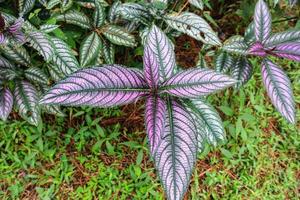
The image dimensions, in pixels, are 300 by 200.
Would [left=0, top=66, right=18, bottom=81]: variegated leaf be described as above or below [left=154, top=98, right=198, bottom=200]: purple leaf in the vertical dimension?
below

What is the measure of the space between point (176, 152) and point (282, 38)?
830mm

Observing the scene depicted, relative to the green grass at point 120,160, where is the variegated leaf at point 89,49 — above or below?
above

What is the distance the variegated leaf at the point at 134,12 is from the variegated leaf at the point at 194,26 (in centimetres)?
10

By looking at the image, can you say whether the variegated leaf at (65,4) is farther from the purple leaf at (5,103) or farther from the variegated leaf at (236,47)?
the variegated leaf at (236,47)

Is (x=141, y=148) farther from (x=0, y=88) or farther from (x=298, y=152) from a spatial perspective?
(x=298, y=152)

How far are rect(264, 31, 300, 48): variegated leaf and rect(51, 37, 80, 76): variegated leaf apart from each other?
860mm

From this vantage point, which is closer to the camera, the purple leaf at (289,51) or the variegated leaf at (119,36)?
the purple leaf at (289,51)

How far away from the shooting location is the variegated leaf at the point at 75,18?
1906 millimetres

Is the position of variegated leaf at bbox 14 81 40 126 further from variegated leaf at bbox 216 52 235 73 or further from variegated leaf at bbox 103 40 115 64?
variegated leaf at bbox 216 52 235 73

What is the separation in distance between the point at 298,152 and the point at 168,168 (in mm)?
1470

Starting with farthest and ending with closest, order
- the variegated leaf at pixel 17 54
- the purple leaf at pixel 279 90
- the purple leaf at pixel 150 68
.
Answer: the variegated leaf at pixel 17 54 → the purple leaf at pixel 279 90 → the purple leaf at pixel 150 68

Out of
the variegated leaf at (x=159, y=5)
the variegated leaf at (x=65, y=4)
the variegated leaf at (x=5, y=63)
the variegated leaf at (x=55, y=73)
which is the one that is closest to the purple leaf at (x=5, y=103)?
the variegated leaf at (x=5, y=63)

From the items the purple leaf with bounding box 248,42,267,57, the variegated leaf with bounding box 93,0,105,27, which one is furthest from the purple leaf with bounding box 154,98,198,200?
the variegated leaf with bounding box 93,0,105,27

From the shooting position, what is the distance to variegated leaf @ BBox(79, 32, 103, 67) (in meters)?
1.87
